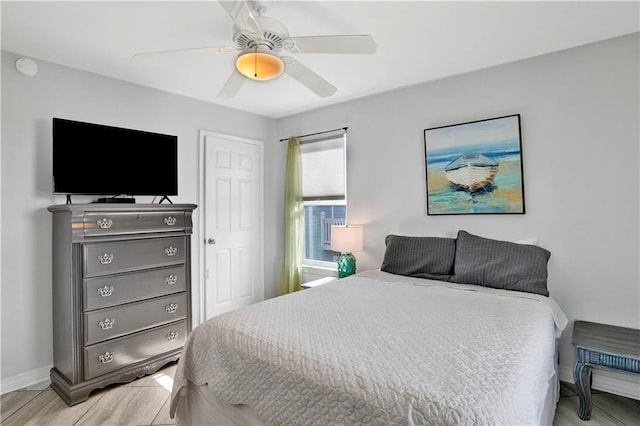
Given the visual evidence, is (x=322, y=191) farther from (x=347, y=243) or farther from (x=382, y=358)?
(x=382, y=358)

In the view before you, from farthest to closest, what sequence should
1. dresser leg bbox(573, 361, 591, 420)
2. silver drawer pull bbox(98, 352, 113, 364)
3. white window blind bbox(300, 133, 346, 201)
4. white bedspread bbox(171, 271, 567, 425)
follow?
white window blind bbox(300, 133, 346, 201) → silver drawer pull bbox(98, 352, 113, 364) → dresser leg bbox(573, 361, 591, 420) → white bedspread bbox(171, 271, 567, 425)

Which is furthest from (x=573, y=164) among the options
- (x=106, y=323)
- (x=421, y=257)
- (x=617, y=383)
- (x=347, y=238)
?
(x=106, y=323)

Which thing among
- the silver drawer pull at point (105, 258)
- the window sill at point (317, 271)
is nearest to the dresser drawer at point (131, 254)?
the silver drawer pull at point (105, 258)

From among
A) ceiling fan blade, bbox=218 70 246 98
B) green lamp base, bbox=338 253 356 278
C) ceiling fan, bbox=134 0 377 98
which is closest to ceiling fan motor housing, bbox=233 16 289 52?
ceiling fan, bbox=134 0 377 98

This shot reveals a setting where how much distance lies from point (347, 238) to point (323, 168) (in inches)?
40.1

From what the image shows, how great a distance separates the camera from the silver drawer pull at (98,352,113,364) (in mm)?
2426

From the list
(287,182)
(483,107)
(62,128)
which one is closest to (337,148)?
(287,182)

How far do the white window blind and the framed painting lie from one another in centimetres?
102

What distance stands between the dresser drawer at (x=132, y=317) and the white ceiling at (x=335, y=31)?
6.07ft

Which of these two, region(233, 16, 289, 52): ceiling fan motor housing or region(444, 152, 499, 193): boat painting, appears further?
region(444, 152, 499, 193): boat painting

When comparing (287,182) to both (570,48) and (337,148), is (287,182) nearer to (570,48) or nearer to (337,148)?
(337,148)

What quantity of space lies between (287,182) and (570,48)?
2847 mm

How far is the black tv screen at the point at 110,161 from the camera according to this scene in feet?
8.22

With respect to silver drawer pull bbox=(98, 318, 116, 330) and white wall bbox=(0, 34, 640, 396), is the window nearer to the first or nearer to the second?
white wall bbox=(0, 34, 640, 396)
